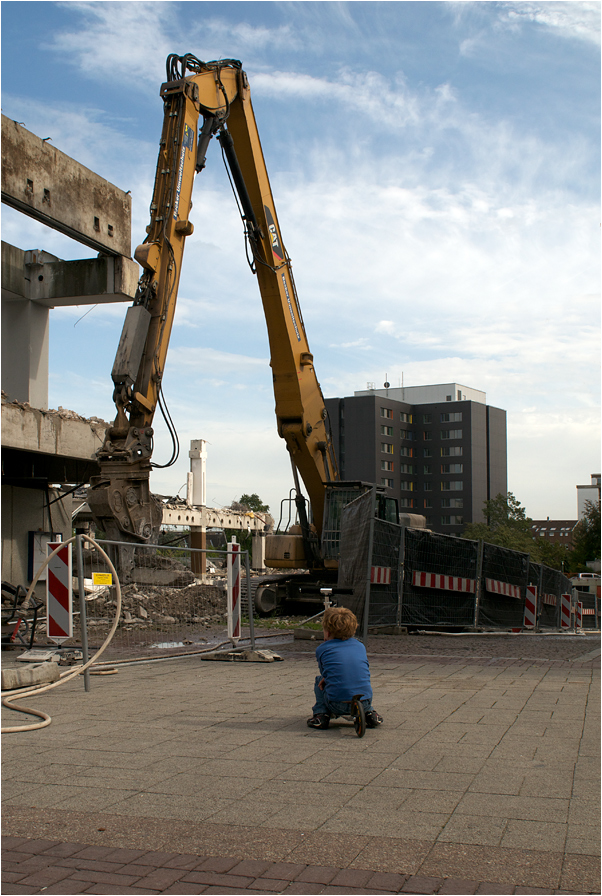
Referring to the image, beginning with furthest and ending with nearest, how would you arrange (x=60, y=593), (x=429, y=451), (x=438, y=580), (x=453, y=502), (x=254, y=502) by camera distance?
(x=254, y=502) → (x=429, y=451) → (x=453, y=502) → (x=438, y=580) → (x=60, y=593)

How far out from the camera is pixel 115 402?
41.8 feet

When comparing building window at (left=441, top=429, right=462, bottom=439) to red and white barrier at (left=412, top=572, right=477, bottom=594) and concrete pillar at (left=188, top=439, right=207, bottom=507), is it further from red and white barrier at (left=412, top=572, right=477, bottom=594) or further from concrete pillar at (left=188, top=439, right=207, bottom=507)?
red and white barrier at (left=412, top=572, right=477, bottom=594)

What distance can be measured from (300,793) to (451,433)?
340 ft

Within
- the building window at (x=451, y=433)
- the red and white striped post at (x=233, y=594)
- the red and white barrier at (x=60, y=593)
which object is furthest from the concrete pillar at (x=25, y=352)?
the building window at (x=451, y=433)

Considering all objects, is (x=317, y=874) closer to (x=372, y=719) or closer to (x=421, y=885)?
(x=421, y=885)

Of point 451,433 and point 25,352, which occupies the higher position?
point 451,433

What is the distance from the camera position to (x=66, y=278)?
21.2 meters

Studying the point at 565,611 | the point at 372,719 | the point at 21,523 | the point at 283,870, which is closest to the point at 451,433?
the point at 565,611

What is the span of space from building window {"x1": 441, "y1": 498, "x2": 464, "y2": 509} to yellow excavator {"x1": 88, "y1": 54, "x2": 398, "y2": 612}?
3385 inches

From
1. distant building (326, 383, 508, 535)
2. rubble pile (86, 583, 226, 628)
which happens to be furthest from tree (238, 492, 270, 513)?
rubble pile (86, 583, 226, 628)

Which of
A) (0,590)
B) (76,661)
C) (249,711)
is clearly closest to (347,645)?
(249,711)

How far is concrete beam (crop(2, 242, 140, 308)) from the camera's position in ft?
68.9

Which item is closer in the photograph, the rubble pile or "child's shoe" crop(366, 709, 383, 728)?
"child's shoe" crop(366, 709, 383, 728)

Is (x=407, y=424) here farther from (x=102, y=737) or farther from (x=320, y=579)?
(x=102, y=737)
